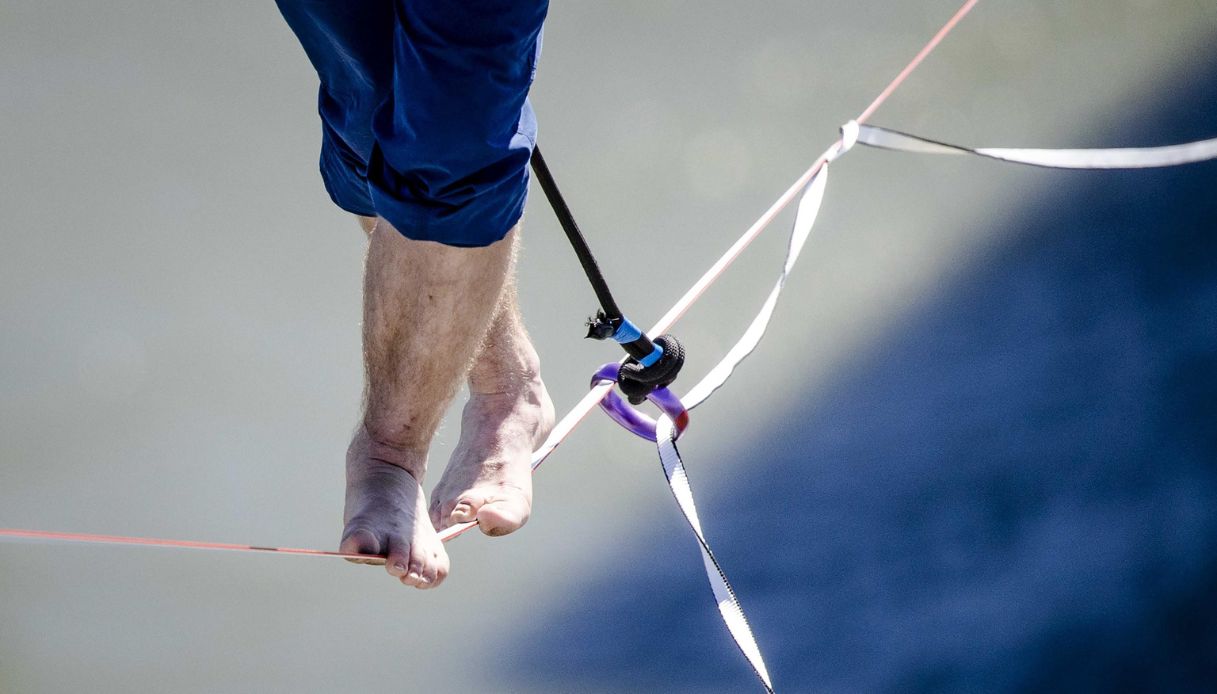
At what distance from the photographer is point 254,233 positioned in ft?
5.20

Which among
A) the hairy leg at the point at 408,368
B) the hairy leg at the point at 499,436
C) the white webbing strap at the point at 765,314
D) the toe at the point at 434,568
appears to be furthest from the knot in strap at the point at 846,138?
the toe at the point at 434,568

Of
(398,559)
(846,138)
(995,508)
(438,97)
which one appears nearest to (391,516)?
(398,559)

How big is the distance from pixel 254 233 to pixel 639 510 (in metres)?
0.56

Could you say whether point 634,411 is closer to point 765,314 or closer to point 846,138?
point 765,314

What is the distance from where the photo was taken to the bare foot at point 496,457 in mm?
994

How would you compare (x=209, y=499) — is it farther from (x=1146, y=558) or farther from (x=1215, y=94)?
(x=1215, y=94)

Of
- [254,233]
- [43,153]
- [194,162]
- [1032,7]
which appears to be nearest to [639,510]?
[254,233]

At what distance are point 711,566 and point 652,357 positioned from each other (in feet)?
0.62

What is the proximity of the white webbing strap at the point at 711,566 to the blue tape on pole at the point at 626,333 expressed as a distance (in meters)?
0.11

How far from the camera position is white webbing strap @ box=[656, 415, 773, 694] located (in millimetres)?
1119

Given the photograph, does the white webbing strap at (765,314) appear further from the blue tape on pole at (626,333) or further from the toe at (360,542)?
the toe at (360,542)

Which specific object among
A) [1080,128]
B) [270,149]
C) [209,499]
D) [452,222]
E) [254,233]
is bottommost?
[452,222]

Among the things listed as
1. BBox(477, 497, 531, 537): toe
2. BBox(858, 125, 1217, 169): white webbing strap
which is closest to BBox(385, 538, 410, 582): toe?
BBox(477, 497, 531, 537): toe

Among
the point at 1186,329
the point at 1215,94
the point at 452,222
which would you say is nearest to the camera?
the point at 452,222
